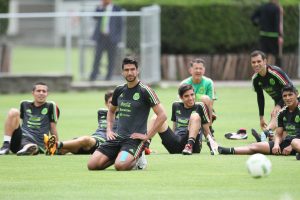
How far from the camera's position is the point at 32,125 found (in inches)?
621

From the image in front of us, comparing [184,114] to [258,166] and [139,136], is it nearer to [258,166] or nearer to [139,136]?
[139,136]

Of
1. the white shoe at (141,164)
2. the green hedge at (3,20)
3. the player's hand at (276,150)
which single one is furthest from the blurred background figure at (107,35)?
the white shoe at (141,164)

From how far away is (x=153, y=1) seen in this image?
31.3m

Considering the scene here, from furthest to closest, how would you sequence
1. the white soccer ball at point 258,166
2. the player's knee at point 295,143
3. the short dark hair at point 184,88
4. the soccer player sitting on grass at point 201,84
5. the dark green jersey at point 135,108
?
1. the soccer player sitting on grass at point 201,84
2. the short dark hair at point 184,88
3. the player's knee at point 295,143
4. the dark green jersey at point 135,108
5. the white soccer ball at point 258,166

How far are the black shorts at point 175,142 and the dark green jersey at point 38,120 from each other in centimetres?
185

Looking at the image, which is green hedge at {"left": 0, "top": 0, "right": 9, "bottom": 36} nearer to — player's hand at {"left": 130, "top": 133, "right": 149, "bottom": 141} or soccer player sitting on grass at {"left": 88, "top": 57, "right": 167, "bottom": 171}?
soccer player sitting on grass at {"left": 88, "top": 57, "right": 167, "bottom": 171}

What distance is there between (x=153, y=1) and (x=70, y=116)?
9731 mm

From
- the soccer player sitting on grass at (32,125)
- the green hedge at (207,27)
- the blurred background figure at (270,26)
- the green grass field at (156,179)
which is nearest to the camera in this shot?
the green grass field at (156,179)

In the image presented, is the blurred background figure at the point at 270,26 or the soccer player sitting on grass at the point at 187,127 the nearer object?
the soccer player sitting on grass at the point at 187,127

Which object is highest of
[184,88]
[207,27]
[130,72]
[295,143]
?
[130,72]

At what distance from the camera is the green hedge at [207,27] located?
3111 cm

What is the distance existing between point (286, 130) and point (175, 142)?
5.86ft

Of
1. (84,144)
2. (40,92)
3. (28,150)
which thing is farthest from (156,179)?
(40,92)

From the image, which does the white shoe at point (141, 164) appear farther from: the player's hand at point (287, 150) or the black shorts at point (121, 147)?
the player's hand at point (287, 150)
